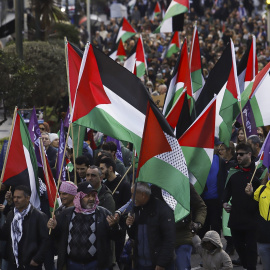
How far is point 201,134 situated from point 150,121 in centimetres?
163

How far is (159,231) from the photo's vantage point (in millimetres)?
8914

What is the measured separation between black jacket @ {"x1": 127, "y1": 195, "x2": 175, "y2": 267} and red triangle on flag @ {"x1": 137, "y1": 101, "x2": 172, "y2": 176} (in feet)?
1.55

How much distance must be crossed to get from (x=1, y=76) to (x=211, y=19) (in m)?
25.8

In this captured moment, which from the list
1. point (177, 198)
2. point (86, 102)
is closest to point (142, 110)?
point (86, 102)

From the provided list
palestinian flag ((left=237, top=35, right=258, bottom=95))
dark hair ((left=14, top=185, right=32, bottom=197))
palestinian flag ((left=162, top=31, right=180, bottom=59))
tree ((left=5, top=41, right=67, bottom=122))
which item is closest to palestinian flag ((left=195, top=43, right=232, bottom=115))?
palestinian flag ((left=237, top=35, right=258, bottom=95))

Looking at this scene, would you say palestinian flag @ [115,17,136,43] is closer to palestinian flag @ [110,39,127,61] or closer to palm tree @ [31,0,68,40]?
palestinian flag @ [110,39,127,61]

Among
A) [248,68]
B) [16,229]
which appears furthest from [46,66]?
[16,229]

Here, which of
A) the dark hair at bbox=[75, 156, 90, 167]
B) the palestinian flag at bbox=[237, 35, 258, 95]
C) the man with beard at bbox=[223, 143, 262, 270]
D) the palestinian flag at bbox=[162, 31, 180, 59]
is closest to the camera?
the man with beard at bbox=[223, 143, 262, 270]

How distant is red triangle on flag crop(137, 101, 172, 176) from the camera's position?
908 centimetres

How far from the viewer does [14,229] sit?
922cm

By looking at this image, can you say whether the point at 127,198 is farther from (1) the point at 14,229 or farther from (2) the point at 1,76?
(2) the point at 1,76

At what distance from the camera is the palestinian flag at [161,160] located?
9.02m

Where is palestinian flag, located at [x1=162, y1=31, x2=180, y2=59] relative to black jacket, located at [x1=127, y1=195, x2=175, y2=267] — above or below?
below

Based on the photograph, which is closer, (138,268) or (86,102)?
(138,268)
